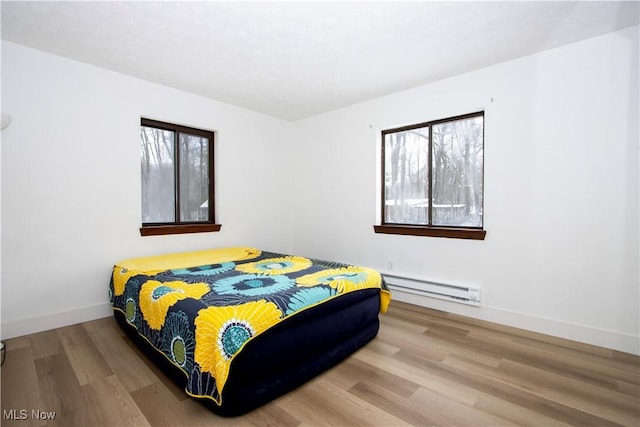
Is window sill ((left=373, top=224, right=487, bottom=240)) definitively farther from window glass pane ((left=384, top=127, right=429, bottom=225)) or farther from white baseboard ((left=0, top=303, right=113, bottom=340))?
white baseboard ((left=0, top=303, right=113, bottom=340))

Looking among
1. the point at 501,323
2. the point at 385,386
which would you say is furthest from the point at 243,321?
the point at 501,323

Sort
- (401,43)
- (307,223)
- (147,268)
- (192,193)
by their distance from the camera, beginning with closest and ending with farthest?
(401,43) < (147,268) < (192,193) < (307,223)

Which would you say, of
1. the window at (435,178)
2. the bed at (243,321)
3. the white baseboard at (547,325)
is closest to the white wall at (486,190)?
the white baseboard at (547,325)

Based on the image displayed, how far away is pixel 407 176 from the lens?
3.64m

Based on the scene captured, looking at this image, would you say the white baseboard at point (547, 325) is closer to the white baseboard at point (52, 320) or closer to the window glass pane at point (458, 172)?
the window glass pane at point (458, 172)

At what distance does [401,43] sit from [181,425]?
2.90 metres

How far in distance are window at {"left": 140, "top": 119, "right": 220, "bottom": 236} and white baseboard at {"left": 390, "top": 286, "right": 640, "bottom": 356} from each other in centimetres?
277

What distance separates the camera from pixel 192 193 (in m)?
3.77

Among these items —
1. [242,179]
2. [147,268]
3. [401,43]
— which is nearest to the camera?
[401,43]

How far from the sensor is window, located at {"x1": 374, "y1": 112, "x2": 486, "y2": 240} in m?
3.13

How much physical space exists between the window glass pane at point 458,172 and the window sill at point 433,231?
0.16 meters

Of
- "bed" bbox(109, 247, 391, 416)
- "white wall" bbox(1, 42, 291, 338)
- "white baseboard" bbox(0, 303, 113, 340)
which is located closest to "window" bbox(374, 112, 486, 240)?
"bed" bbox(109, 247, 391, 416)

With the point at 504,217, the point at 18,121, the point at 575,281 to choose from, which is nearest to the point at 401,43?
the point at 504,217

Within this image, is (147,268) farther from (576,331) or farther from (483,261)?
(576,331)
